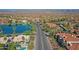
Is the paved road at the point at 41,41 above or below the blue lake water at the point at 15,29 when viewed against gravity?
below

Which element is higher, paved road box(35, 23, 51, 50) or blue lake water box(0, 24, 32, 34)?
blue lake water box(0, 24, 32, 34)

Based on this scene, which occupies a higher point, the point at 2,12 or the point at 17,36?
the point at 2,12

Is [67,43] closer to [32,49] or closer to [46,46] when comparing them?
[46,46]

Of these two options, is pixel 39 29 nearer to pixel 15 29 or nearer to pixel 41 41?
pixel 41 41

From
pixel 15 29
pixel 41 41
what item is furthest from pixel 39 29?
pixel 15 29
